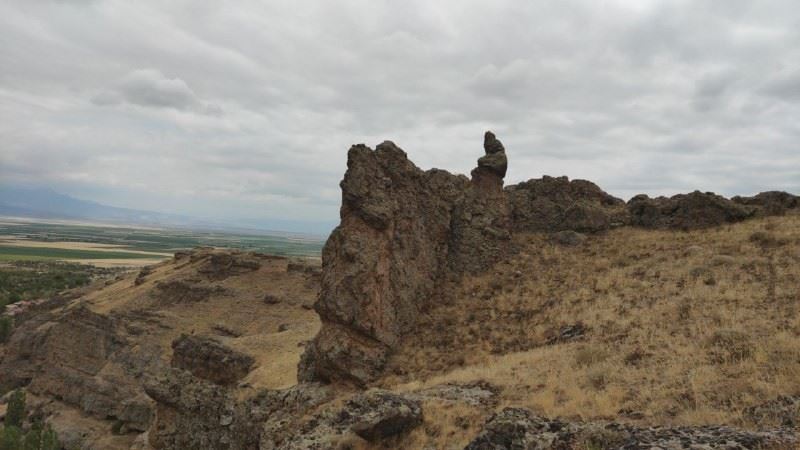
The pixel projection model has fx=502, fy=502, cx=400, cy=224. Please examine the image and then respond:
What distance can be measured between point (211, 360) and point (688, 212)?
3677 cm

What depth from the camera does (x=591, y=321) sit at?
23.7 meters

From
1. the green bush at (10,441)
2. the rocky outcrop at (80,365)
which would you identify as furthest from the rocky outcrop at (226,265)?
the green bush at (10,441)

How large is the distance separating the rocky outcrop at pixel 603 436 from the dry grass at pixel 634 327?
1.55 meters

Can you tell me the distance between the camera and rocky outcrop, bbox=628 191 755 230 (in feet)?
110

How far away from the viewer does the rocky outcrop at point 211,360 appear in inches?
1512

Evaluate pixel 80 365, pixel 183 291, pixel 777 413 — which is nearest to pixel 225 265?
pixel 183 291

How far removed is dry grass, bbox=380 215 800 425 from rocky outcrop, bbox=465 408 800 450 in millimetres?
1546

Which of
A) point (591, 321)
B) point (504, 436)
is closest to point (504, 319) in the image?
point (591, 321)

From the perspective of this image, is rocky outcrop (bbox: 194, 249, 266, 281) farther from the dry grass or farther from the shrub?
the dry grass

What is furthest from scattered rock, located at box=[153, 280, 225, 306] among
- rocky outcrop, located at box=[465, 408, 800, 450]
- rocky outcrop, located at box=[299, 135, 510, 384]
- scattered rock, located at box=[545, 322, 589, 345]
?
rocky outcrop, located at box=[465, 408, 800, 450]

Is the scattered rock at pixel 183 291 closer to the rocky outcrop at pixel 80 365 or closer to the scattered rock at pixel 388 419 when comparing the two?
the rocky outcrop at pixel 80 365

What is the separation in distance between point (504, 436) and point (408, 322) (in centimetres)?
1443

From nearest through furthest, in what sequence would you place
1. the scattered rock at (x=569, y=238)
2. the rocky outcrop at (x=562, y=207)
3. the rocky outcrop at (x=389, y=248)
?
the rocky outcrop at (x=389, y=248)
the scattered rock at (x=569, y=238)
the rocky outcrop at (x=562, y=207)

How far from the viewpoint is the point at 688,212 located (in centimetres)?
3444
